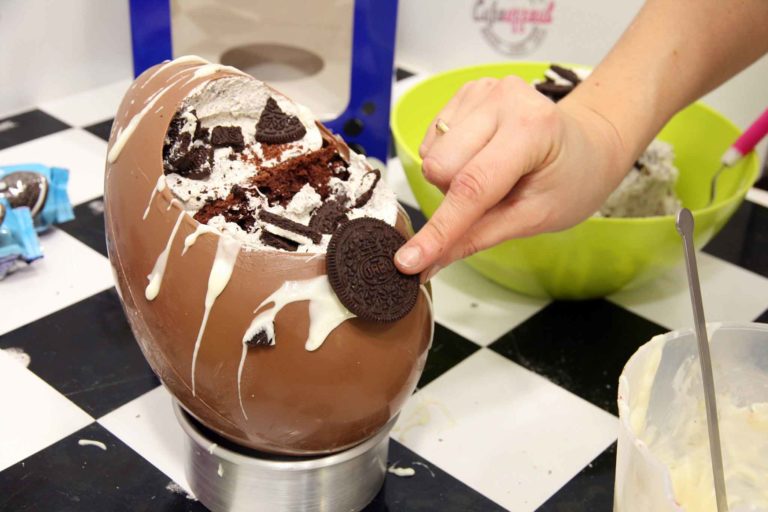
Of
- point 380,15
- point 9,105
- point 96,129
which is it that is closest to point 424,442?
point 380,15

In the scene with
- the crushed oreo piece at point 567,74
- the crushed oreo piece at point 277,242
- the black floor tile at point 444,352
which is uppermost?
the crushed oreo piece at point 277,242

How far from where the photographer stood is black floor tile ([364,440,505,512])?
844 mm

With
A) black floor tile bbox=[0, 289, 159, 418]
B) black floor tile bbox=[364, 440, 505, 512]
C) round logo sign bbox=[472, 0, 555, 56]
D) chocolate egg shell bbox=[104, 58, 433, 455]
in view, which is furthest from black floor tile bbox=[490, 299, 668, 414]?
round logo sign bbox=[472, 0, 555, 56]

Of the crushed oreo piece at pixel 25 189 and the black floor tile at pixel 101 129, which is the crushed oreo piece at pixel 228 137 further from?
the black floor tile at pixel 101 129

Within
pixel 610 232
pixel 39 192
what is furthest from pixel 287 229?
pixel 39 192

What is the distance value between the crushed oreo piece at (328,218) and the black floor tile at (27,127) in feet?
2.60

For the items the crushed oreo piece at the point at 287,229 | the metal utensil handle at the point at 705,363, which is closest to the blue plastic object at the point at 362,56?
the crushed oreo piece at the point at 287,229

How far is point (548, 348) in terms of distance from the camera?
105 cm

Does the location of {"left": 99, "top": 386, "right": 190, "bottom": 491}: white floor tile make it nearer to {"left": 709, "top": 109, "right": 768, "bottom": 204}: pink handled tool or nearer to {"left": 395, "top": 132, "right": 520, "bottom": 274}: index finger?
{"left": 395, "top": 132, "right": 520, "bottom": 274}: index finger

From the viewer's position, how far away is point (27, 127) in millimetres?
1418

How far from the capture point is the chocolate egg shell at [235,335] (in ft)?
2.24

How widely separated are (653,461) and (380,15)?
82cm

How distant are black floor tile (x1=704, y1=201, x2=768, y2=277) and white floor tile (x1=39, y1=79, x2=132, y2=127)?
0.93 m

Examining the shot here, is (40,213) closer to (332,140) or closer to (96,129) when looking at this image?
(96,129)
